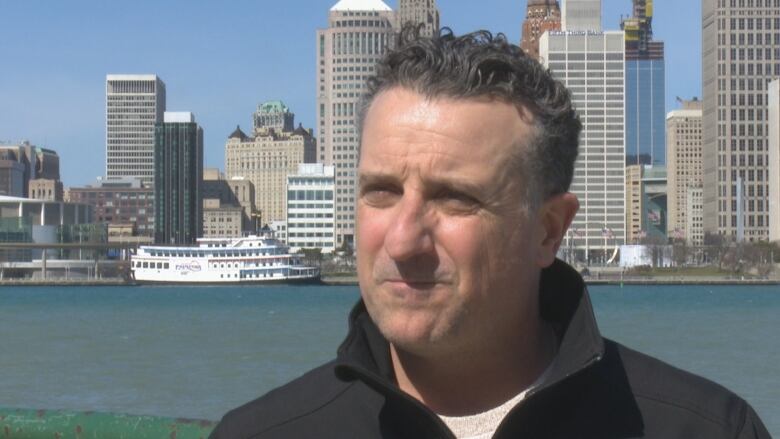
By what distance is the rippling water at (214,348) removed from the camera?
84.1 ft

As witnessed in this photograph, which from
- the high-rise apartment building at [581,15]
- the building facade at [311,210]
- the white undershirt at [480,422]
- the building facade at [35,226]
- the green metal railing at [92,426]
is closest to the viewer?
the white undershirt at [480,422]

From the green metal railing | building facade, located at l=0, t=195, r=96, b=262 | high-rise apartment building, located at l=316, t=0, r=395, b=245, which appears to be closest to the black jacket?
the green metal railing

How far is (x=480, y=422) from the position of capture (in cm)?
246

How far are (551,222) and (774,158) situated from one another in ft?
488

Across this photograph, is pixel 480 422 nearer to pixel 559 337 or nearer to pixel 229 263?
pixel 559 337

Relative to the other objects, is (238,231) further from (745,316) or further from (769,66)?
(745,316)

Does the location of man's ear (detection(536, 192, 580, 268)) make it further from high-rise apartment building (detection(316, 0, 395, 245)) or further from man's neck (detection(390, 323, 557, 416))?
high-rise apartment building (detection(316, 0, 395, 245))

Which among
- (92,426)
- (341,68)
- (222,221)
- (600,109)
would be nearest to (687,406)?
(92,426)

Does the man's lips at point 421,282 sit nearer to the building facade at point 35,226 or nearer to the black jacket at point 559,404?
the black jacket at point 559,404

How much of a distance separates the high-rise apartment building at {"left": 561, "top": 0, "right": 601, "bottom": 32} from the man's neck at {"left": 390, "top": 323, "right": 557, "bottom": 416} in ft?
597

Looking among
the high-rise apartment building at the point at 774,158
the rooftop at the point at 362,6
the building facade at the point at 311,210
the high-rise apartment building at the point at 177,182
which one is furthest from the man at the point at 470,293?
the rooftop at the point at 362,6

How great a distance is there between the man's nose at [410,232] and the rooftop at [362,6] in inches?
7657

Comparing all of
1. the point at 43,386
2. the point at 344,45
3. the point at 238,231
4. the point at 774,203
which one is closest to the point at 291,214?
the point at 238,231

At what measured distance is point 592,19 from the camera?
183625 millimetres
